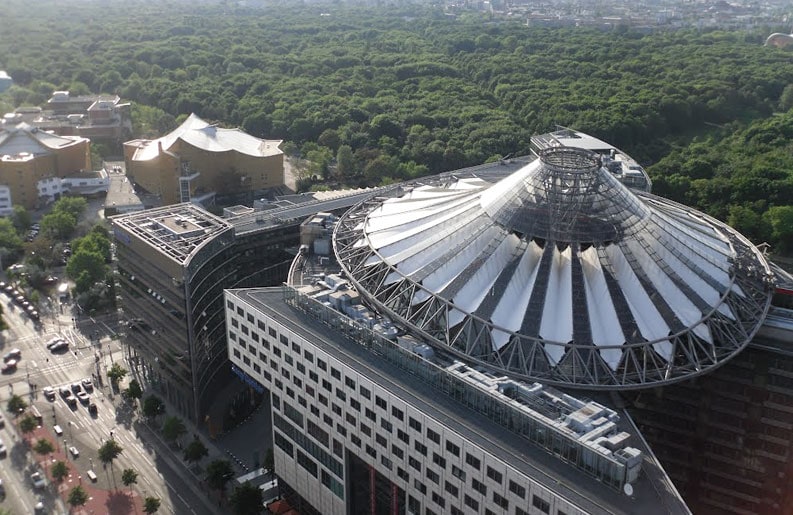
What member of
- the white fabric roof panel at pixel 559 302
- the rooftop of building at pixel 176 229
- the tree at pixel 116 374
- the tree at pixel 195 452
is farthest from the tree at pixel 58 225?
the white fabric roof panel at pixel 559 302

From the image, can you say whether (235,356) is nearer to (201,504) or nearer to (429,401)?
(201,504)

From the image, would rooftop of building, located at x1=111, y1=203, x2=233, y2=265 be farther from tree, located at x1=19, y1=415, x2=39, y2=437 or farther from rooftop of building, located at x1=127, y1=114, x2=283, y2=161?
rooftop of building, located at x1=127, y1=114, x2=283, y2=161

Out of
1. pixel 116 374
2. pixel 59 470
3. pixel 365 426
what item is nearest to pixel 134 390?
pixel 116 374

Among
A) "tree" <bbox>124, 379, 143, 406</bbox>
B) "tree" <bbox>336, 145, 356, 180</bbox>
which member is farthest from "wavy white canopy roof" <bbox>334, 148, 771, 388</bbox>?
"tree" <bbox>336, 145, 356, 180</bbox>

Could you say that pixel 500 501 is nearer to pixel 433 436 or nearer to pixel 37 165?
pixel 433 436

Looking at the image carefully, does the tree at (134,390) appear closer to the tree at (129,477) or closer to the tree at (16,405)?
the tree at (16,405)

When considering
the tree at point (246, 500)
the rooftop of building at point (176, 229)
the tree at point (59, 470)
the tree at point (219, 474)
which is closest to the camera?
the tree at point (246, 500)
